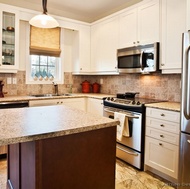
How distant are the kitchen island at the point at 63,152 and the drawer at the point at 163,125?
109 centimetres

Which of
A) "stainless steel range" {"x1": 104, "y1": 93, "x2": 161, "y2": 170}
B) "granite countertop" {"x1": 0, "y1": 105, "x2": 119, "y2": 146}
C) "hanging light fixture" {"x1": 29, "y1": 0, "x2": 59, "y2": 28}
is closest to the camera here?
"granite countertop" {"x1": 0, "y1": 105, "x2": 119, "y2": 146}

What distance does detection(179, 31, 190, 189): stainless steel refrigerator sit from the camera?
1.89 metres

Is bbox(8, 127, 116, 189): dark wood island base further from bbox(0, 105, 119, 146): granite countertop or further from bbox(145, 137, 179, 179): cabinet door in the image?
bbox(145, 137, 179, 179): cabinet door

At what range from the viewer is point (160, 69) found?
2.77m

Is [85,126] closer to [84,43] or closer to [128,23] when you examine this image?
[128,23]

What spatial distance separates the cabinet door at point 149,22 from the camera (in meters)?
2.79

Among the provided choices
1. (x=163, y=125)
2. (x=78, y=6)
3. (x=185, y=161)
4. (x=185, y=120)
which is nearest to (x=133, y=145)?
(x=163, y=125)

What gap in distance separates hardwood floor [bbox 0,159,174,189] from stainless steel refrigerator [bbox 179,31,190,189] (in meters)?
0.40

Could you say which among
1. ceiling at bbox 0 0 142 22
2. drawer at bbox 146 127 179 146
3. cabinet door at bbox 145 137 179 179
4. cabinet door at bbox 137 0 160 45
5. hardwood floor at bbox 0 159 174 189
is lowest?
hardwood floor at bbox 0 159 174 189

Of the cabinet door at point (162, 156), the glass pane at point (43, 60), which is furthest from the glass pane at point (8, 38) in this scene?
the cabinet door at point (162, 156)

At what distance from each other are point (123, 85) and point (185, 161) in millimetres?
2111

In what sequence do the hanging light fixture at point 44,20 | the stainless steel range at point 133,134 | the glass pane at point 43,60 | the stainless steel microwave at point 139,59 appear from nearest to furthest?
the hanging light fixture at point 44,20, the stainless steel range at point 133,134, the stainless steel microwave at point 139,59, the glass pane at point 43,60

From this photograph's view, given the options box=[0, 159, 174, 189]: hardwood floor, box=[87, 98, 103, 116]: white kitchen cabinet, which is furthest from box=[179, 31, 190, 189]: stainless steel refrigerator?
box=[87, 98, 103, 116]: white kitchen cabinet

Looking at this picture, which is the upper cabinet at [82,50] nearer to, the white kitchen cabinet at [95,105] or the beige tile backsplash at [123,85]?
the beige tile backsplash at [123,85]
